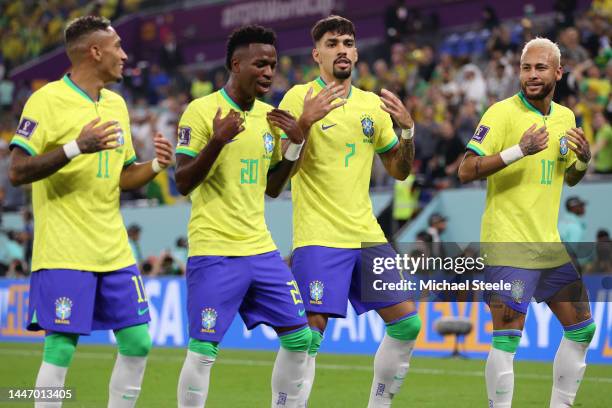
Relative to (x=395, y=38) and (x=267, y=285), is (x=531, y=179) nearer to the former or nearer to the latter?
(x=267, y=285)

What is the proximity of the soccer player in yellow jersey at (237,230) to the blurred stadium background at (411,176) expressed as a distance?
3294 millimetres

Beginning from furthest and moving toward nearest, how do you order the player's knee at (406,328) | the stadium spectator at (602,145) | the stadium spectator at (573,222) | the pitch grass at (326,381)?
the stadium spectator at (602,145), the stadium spectator at (573,222), the pitch grass at (326,381), the player's knee at (406,328)

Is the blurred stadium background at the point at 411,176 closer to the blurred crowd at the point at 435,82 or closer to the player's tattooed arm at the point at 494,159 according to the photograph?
the blurred crowd at the point at 435,82

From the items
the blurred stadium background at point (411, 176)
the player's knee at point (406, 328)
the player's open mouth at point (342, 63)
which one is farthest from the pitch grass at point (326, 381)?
the player's open mouth at point (342, 63)

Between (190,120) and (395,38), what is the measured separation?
1598cm

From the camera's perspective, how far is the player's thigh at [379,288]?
7781 millimetres

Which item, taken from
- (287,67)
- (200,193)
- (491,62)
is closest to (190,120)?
(200,193)

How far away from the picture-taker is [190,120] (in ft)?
23.4

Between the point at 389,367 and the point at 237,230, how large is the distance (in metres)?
1.63

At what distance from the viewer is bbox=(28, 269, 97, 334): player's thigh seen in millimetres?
6531

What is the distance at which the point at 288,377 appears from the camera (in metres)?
7.27

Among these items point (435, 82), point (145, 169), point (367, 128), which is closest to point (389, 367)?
point (367, 128)

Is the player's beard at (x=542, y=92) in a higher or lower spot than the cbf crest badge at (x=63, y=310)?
higher

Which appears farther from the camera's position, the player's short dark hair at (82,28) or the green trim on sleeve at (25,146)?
the player's short dark hair at (82,28)
